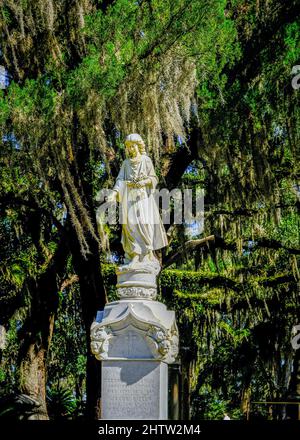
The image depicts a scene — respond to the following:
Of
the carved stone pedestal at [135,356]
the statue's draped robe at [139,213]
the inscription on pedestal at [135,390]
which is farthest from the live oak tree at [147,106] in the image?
the inscription on pedestal at [135,390]

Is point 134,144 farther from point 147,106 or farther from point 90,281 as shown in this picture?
point 90,281

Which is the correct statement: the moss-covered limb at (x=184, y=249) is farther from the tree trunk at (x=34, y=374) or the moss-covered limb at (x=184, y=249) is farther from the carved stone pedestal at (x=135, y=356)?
the carved stone pedestal at (x=135, y=356)

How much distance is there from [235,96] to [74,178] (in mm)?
3018

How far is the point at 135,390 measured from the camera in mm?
10023

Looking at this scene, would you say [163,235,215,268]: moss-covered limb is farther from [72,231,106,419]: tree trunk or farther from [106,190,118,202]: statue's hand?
[106,190,118,202]: statue's hand

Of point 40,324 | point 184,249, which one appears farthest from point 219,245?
point 40,324

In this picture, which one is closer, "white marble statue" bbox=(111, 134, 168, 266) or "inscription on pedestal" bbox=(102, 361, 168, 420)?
"inscription on pedestal" bbox=(102, 361, 168, 420)

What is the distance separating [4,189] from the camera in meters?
16.5

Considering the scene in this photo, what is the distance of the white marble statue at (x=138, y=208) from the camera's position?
10.6 meters

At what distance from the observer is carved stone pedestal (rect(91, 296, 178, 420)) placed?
9.98m

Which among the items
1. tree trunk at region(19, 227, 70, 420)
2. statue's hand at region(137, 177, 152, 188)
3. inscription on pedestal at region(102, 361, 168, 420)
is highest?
statue's hand at region(137, 177, 152, 188)

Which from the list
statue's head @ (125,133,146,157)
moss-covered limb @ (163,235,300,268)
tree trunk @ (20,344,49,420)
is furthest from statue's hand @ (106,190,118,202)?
tree trunk @ (20,344,49,420)
